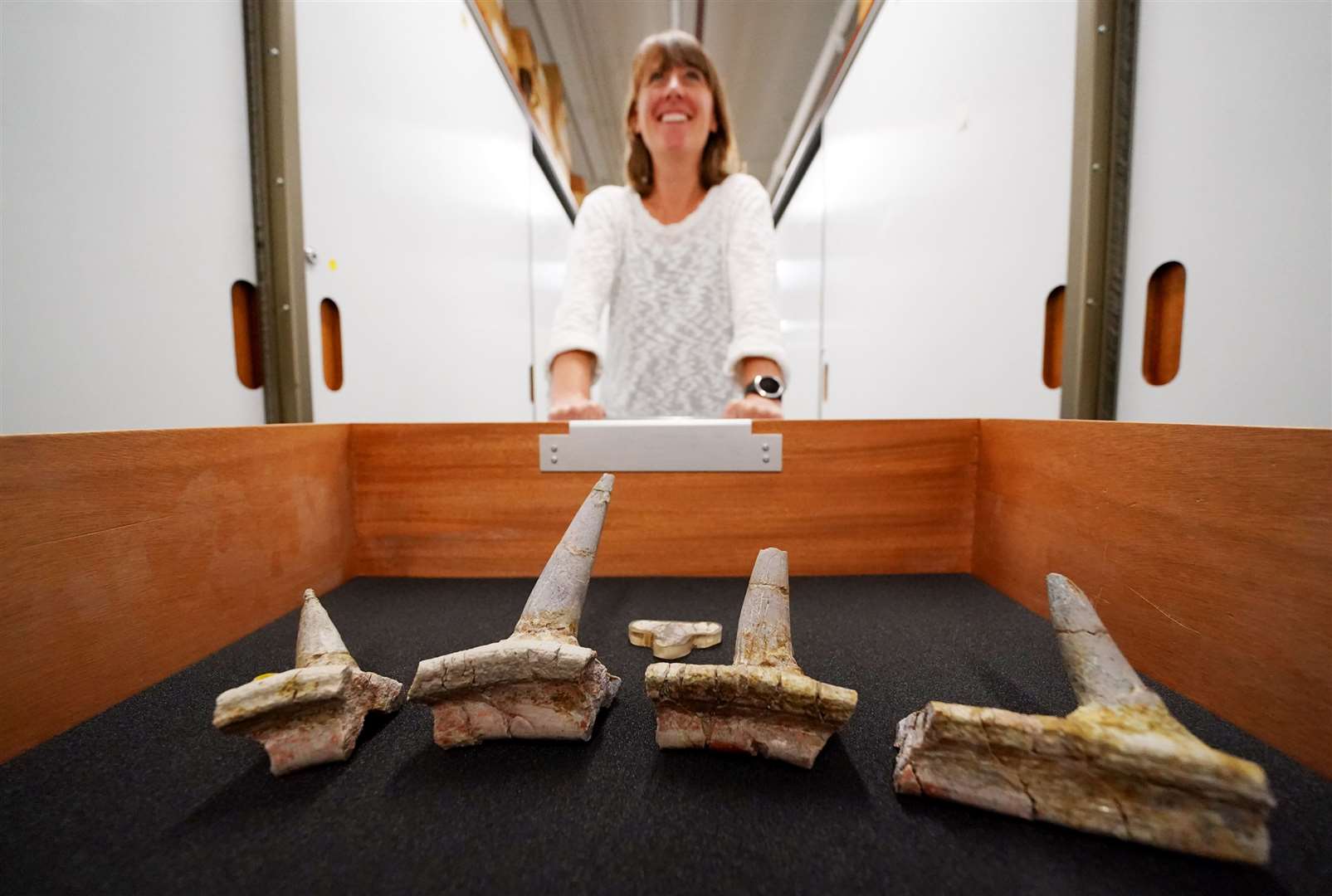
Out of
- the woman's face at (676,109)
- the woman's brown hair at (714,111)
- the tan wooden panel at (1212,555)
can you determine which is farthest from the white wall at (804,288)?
the tan wooden panel at (1212,555)

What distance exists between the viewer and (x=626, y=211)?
4.36 feet

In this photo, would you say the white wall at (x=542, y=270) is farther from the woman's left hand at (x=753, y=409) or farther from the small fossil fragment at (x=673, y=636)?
the small fossil fragment at (x=673, y=636)

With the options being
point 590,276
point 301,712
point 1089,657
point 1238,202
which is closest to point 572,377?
point 590,276

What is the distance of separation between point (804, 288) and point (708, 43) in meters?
1.05

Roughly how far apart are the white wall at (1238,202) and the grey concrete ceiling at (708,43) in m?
1.33

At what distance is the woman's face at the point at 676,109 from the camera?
1.21 metres

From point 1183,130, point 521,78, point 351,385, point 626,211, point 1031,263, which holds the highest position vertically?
point 521,78

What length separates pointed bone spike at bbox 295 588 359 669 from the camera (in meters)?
0.48

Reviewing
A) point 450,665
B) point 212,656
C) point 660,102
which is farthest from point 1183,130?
point 212,656

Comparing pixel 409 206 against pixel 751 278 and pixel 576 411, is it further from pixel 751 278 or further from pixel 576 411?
pixel 751 278

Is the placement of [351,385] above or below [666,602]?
above

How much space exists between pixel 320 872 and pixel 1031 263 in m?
1.36

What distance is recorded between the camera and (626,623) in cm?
70

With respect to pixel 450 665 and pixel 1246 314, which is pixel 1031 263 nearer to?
pixel 1246 314
